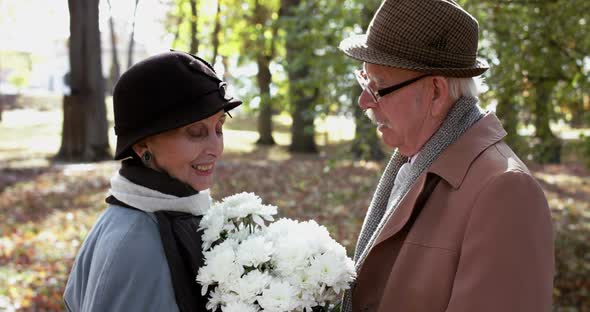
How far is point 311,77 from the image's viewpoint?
6.89m

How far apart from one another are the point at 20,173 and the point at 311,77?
10336 millimetres

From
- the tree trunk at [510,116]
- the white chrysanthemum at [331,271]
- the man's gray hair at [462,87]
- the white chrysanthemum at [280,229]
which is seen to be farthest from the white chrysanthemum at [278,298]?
the tree trunk at [510,116]

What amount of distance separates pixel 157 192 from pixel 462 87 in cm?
124

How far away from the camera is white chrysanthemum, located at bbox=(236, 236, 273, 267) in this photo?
2324 mm

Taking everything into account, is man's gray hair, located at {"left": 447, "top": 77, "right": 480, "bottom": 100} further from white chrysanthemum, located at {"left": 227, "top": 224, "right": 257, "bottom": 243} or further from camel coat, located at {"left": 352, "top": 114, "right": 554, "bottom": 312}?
white chrysanthemum, located at {"left": 227, "top": 224, "right": 257, "bottom": 243}

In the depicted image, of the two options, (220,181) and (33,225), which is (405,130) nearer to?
(33,225)

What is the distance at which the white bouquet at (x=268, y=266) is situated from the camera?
226 centimetres

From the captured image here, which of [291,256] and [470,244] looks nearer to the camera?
[470,244]

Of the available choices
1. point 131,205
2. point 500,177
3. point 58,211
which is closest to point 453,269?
point 500,177

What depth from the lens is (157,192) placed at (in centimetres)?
246

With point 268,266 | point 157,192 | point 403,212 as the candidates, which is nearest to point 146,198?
point 157,192

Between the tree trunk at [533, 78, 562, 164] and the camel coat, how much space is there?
4.54 m

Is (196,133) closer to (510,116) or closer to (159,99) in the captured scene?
(159,99)

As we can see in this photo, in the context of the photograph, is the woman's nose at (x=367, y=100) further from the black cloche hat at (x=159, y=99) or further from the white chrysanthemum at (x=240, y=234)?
the white chrysanthemum at (x=240, y=234)
